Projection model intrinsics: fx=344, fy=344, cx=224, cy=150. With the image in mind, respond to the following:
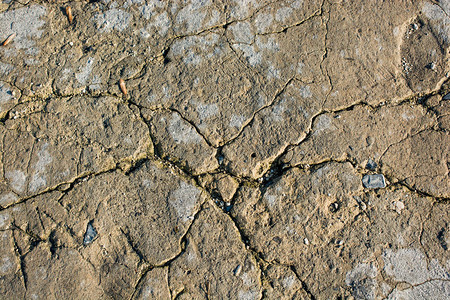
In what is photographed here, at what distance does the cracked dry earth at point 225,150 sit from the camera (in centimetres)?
223

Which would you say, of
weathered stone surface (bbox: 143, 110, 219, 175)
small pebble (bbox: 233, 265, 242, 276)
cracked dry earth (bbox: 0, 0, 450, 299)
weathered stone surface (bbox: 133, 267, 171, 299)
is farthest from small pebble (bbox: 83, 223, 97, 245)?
small pebble (bbox: 233, 265, 242, 276)

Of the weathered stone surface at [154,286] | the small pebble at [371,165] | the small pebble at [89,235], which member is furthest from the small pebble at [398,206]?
the small pebble at [89,235]

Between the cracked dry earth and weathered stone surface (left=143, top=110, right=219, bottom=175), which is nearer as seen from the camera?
the cracked dry earth

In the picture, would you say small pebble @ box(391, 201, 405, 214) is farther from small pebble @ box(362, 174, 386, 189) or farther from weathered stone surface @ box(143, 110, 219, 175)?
weathered stone surface @ box(143, 110, 219, 175)

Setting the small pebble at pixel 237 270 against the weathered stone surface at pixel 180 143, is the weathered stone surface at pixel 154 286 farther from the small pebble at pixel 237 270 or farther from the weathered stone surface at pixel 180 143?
the weathered stone surface at pixel 180 143

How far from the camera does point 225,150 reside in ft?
7.95

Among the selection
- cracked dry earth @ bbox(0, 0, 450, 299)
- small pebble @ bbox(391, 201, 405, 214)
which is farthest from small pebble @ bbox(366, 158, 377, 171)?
small pebble @ bbox(391, 201, 405, 214)

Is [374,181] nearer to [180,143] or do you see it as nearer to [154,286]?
[180,143]

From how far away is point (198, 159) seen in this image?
95.0 inches

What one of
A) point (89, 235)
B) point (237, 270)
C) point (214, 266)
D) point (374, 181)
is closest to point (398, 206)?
point (374, 181)

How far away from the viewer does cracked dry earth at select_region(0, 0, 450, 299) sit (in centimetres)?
223

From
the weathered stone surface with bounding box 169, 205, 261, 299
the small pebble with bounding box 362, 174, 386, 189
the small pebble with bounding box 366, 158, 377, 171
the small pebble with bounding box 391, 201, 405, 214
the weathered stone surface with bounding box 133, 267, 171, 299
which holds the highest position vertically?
the small pebble with bounding box 366, 158, 377, 171

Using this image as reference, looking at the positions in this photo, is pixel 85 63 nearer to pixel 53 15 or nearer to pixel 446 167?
pixel 53 15

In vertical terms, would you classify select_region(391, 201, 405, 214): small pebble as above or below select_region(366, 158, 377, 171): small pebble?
below
